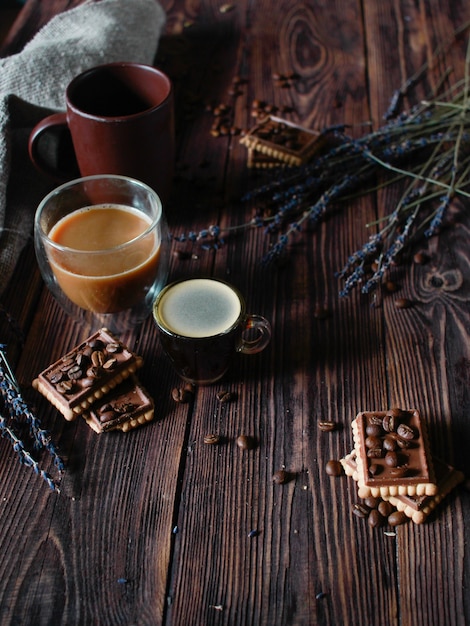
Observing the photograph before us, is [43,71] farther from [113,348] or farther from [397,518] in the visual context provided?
[397,518]

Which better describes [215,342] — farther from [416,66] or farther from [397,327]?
[416,66]

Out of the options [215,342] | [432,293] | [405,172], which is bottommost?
[432,293]

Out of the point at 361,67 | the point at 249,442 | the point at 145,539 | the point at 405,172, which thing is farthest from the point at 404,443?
the point at 361,67

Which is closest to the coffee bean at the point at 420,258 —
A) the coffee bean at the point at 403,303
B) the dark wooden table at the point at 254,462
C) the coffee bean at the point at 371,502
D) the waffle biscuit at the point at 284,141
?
the dark wooden table at the point at 254,462

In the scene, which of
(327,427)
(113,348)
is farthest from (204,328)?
(327,427)

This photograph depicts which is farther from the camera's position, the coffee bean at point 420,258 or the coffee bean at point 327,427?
the coffee bean at point 420,258

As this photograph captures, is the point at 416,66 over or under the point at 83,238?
under

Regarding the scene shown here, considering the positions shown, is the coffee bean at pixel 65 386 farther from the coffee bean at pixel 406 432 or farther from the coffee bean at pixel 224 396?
the coffee bean at pixel 406 432
